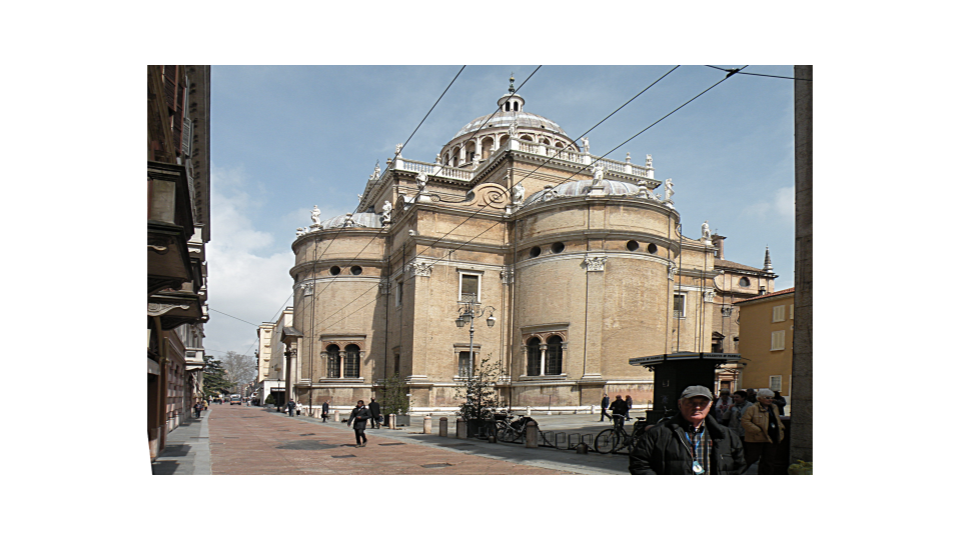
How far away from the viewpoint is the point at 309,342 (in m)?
43.3

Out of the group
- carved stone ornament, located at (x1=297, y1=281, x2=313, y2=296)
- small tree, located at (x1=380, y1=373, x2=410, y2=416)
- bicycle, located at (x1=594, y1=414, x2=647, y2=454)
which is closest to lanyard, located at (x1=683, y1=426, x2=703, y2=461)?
bicycle, located at (x1=594, y1=414, x2=647, y2=454)

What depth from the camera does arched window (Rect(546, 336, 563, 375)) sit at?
34.7 m

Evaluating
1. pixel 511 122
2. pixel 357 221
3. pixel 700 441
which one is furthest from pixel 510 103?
pixel 700 441

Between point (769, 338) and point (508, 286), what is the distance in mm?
14096

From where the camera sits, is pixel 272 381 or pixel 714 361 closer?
pixel 714 361

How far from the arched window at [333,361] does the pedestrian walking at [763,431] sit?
3472 centimetres

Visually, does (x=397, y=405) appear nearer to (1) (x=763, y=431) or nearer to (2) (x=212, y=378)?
(1) (x=763, y=431)

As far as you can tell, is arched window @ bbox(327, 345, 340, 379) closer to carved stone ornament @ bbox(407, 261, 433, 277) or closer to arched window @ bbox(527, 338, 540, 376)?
carved stone ornament @ bbox(407, 261, 433, 277)

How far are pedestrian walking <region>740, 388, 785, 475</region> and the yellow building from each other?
2214cm
